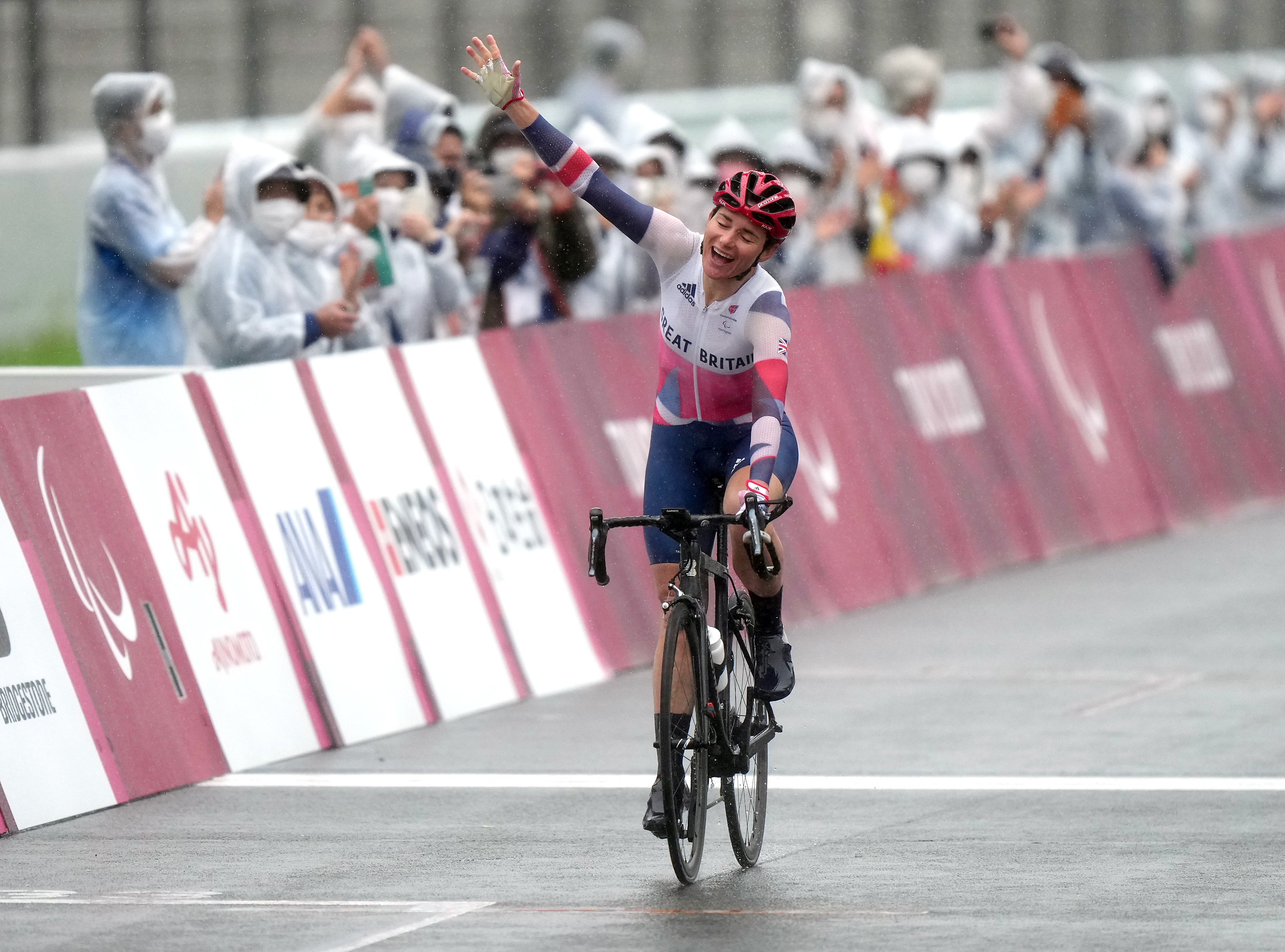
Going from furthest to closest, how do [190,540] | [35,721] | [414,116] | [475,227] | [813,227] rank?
1. [813,227]
2. [414,116]
3. [475,227]
4. [190,540]
5. [35,721]

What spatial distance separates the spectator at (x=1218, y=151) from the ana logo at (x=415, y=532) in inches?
506

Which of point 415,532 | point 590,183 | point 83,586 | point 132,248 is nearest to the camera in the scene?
point 590,183

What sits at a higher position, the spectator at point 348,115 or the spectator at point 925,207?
the spectator at point 348,115

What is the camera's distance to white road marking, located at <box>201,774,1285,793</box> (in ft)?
31.3

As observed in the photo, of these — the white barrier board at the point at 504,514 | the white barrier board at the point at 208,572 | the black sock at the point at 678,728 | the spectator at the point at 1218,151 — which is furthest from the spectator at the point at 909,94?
the black sock at the point at 678,728

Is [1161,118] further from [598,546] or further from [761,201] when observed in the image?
[598,546]

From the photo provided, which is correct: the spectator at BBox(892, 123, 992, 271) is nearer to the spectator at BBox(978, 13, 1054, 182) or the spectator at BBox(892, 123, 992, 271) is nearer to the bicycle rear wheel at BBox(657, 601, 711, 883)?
the spectator at BBox(978, 13, 1054, 182)

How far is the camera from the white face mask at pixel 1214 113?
2506 cm

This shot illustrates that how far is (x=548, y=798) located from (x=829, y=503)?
18.9 feet

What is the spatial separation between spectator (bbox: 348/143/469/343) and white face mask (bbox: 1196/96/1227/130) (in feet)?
43.6

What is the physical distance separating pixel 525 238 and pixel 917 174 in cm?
458

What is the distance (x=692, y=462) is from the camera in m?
8.34

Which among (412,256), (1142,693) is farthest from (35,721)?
(1142,693)

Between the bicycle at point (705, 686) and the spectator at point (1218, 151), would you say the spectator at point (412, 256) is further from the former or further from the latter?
the spectator at point (1218, 151)
